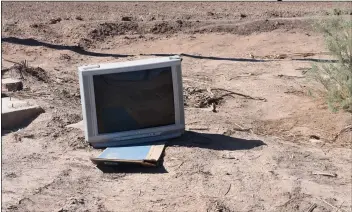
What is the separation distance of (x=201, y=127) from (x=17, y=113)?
1.82m

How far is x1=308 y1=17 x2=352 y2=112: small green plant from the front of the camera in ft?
25.1

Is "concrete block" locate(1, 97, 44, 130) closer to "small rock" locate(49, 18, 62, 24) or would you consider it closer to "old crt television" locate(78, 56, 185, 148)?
"old crt television" locate(78, 56, 185, 148)

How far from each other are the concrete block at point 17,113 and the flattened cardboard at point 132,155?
1.26 m

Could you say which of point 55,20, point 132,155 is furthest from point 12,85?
point 55,20

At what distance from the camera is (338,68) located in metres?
7.81

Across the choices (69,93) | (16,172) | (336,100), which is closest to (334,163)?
(336,100)

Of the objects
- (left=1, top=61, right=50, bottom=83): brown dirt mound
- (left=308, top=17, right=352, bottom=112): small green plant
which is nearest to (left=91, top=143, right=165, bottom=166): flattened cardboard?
(left=308, top=17, right=352, bottom=112): small green plant

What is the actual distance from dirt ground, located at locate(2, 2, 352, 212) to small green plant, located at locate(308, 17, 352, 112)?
6.6 inches

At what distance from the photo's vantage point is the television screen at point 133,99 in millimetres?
6270

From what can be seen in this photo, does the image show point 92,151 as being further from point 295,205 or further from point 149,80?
point 295,205

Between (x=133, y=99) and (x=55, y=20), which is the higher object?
(x=133, y=99)

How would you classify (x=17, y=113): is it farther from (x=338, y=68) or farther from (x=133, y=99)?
(x=338, y=68)

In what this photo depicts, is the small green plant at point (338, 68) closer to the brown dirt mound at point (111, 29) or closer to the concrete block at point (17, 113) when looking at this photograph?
the concrete block at point (17, 113)

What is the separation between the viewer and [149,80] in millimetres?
6344
